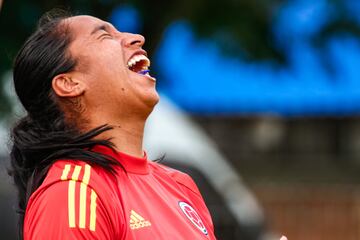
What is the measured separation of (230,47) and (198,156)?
1347mm

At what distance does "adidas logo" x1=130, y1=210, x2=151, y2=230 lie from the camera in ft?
11.8

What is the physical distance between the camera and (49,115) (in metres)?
3.91

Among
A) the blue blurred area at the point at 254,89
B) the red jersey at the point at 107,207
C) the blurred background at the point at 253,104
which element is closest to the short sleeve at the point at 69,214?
the red jersey at the point at 107,207

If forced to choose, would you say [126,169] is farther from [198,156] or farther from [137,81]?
[198,156]

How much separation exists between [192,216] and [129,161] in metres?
0.30

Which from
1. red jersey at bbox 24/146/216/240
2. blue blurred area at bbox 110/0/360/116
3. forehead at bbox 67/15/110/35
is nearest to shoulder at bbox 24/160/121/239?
red jersey at bbox 24/146/216/240

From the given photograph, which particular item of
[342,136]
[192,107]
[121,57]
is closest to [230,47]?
[121,57]

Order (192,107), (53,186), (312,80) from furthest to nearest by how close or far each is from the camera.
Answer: (192,107) → (312,80) → (53,186)

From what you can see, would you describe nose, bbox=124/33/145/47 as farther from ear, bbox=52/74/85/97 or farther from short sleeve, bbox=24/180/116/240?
short sleeve, bbox=24/180/116/240

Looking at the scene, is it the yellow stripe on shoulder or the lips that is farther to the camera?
the lips

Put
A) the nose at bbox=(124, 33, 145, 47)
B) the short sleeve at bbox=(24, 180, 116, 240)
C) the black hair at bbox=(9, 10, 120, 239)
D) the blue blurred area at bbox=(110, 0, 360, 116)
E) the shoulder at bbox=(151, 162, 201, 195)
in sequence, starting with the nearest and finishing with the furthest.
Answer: the short sleeve at bbox=(24, 180, 116, 240)
the black hair at bbox=(9, 10, 120, 239)
the nose at bbox=(124, 33, 145, 47)
the shoulder at bbox=(151, 162, 201, 195)
the blue blurred area at bbox=(110, 0, 360, 116)

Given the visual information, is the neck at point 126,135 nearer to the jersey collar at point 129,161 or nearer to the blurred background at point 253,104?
the jersey collar at point 129,161

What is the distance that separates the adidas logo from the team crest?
305 millimetres

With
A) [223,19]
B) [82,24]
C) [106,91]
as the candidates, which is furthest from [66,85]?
[223,19]
